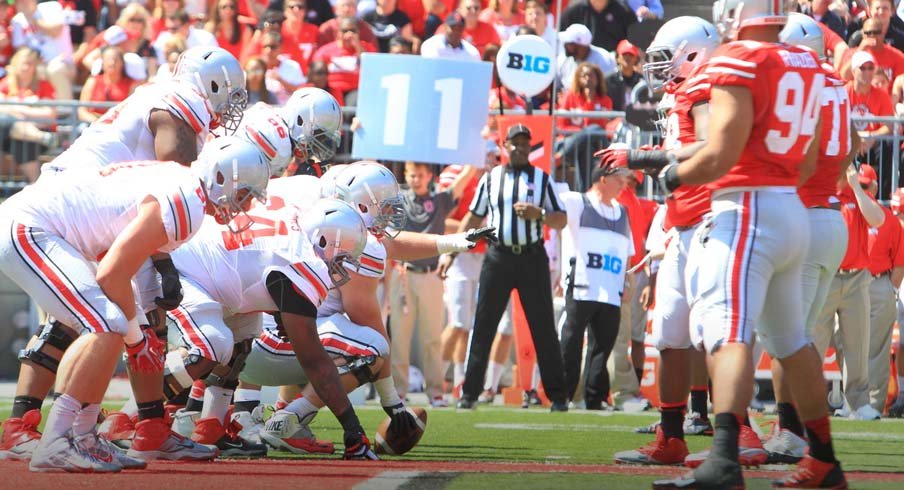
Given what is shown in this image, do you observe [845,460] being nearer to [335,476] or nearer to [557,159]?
[335,476]

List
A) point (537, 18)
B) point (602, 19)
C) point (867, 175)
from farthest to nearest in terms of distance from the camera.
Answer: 1. point (602, 19)
2. point (537, 18)
3. point (867, 175)

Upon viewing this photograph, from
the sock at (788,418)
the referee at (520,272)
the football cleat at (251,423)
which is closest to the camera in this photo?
the sock at (788,418)

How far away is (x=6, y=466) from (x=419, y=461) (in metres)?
1.78

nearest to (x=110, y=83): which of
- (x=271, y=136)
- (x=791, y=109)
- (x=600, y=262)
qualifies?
(x=600, y=262)

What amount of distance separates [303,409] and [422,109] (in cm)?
495

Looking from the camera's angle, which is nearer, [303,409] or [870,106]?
[303,409]

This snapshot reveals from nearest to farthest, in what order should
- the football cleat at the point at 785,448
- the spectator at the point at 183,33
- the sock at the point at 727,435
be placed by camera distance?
1. the sock at the point at 727,435
2. the football cleat at the point at 785,448
3. the spectator at the point at 183,33

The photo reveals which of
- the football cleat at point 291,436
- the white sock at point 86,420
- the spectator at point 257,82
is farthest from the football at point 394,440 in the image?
the spectator at point 257,82

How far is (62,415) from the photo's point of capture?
18.1 ft

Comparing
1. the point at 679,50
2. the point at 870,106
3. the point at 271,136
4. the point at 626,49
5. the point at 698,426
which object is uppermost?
the point at 626,49

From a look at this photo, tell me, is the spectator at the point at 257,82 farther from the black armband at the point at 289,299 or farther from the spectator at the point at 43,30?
the black armband at the point at 289,299

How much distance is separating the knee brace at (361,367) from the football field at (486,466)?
0.42 metres

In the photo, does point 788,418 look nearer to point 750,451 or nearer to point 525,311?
point 750,451

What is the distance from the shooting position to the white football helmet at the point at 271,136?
23.4 feet
